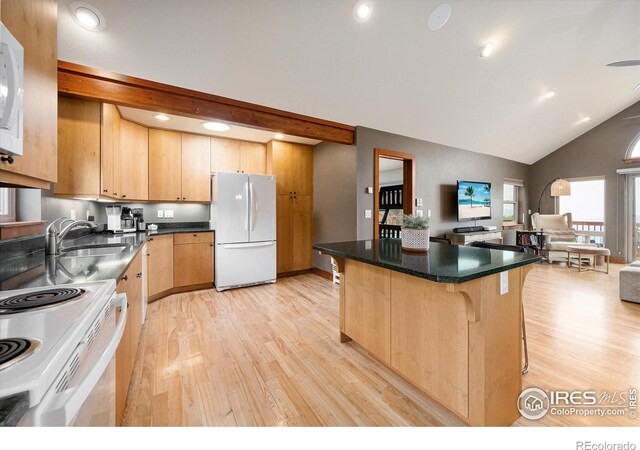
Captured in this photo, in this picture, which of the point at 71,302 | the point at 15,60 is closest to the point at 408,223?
the point at 71,302

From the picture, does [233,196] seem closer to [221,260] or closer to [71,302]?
[221,260]

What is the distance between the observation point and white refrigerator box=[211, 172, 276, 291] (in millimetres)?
3609

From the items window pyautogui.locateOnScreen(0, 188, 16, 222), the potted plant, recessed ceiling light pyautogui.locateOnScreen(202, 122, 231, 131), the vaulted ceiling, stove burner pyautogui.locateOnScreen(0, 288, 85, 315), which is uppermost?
the vaulted ceiling

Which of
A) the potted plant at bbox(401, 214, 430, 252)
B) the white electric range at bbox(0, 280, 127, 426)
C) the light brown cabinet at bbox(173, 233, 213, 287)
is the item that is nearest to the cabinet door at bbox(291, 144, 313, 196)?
the light brown cabinet at bbox(173, 233, 213, 287)

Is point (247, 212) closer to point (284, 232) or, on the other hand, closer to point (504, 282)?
point (284, 232)

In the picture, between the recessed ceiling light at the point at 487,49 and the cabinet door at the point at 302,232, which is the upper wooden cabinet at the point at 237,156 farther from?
the recessed ceiling light at the point at 487,49

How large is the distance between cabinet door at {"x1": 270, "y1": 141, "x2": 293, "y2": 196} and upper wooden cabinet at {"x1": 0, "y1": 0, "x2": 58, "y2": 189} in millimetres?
3036

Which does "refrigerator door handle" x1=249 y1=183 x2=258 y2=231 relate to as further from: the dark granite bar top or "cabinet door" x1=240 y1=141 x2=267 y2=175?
the dark granite bar top

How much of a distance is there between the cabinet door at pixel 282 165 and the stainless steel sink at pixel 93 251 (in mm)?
2585

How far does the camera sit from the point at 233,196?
365 cm

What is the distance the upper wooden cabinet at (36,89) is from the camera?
0.96 meters

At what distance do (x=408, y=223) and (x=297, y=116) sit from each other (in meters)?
2.27

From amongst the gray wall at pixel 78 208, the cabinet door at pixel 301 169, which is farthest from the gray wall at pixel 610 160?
the gray wall at pixel 78 208

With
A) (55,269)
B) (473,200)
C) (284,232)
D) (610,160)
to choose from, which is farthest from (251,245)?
(610,160)
